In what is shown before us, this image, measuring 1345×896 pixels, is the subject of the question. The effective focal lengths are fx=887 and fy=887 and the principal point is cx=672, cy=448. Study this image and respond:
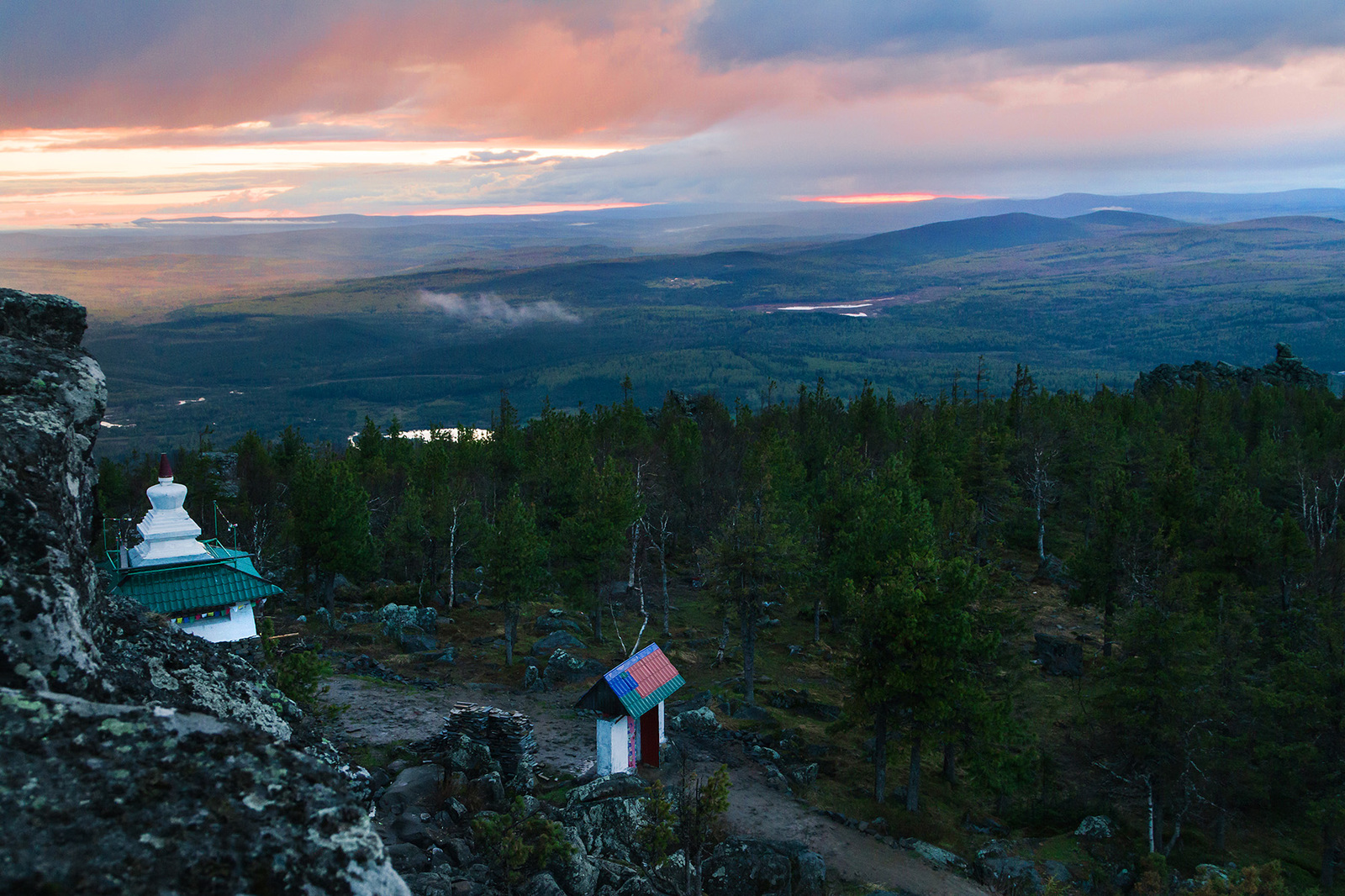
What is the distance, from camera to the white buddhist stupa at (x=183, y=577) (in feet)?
65.3

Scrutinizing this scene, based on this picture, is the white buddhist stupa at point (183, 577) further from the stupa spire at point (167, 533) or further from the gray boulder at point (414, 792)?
the gray boulder at point (414, 792)

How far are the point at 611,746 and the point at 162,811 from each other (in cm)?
2099

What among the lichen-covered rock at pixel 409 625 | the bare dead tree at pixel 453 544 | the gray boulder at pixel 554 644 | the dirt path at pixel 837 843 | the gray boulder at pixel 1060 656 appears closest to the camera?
the dirt path at pixel 837 843

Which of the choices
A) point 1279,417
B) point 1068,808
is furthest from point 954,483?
point 1279,417

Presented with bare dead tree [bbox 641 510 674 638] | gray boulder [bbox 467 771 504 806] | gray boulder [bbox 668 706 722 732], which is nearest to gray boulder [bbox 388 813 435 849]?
gray boulder [bbox 467 771 504 806]

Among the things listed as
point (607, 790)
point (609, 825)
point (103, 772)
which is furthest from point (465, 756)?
point (103, 772)

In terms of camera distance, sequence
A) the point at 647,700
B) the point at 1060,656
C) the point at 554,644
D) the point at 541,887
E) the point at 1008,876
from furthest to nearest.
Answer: the point at 1060,656, the point at 554,644, the point at 647,700, the point at 1008,876, the point at 541,887

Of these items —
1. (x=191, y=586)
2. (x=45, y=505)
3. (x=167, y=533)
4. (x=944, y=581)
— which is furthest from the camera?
(x=944, y=581)

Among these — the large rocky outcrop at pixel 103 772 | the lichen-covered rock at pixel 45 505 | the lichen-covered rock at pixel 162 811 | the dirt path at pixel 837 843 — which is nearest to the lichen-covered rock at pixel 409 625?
the dirt path at pixel 837 843

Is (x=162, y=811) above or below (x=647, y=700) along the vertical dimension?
above

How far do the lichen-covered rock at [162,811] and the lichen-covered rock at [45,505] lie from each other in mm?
747

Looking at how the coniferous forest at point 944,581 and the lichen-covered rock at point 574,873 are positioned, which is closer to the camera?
the lichen-covered rock at point 574,873

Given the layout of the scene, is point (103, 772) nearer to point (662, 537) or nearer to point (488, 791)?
point (488, 791)

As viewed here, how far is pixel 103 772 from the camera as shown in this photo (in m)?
3.89
